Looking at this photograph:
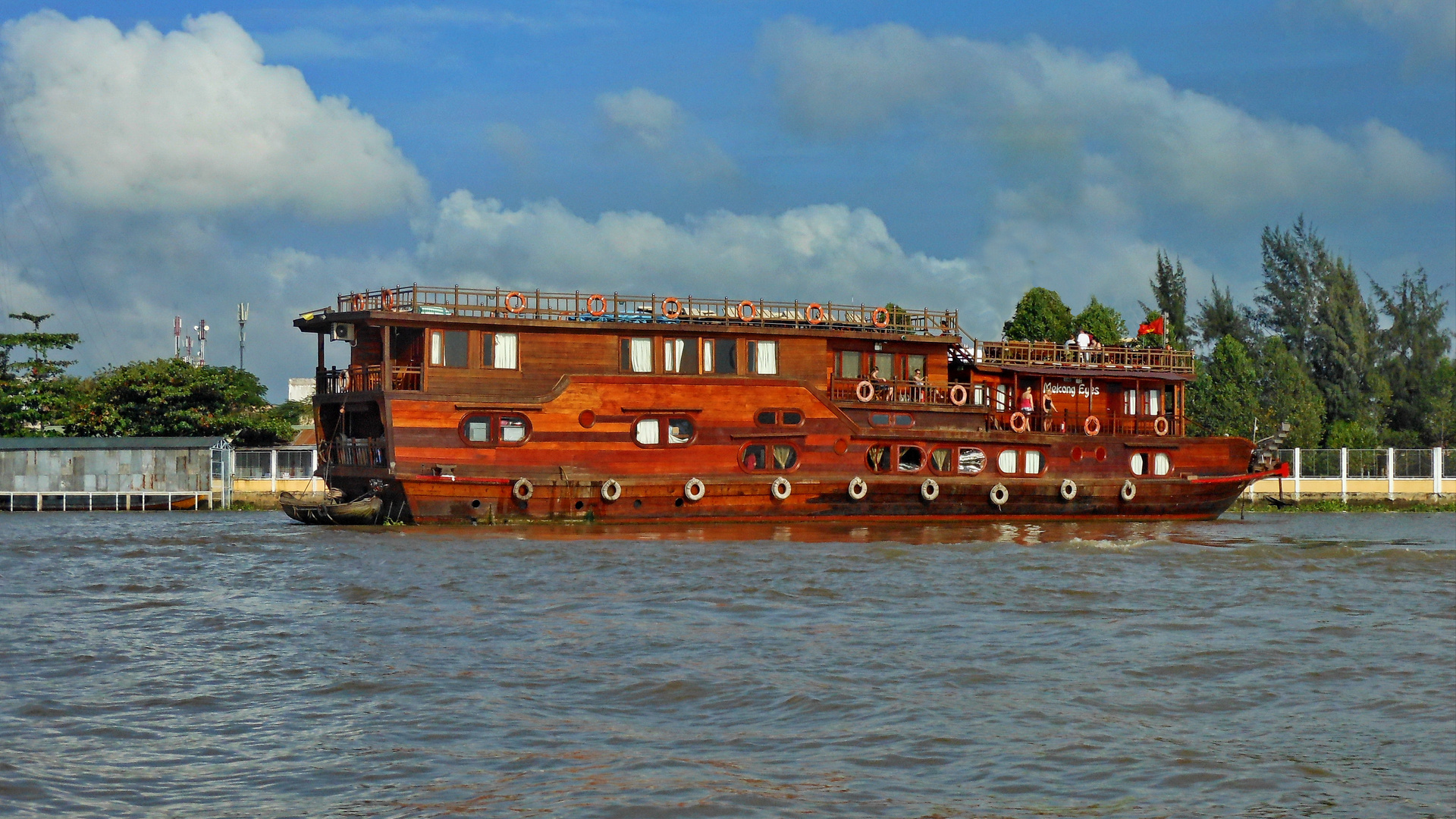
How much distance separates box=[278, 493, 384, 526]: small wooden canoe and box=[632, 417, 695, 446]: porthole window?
527 cm

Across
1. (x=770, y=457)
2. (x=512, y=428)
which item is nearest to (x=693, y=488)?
(x=770, y=457)

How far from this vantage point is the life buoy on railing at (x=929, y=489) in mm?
28703

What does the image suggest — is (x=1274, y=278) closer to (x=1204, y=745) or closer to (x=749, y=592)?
(x=749, y=592)

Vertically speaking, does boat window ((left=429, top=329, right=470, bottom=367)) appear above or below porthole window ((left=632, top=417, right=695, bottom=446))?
above

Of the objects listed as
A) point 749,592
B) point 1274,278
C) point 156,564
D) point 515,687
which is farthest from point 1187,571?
point 1274,278

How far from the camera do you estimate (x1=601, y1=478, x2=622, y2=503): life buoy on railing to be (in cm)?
2633

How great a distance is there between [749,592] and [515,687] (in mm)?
6147

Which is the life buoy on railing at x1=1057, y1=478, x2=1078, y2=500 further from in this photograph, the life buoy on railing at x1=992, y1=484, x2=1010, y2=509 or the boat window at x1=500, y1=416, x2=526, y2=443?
the boat window at x1=500, y1=416, x2=526, y2=443

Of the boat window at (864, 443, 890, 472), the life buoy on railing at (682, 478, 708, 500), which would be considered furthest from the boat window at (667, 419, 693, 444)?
the boat window at (864, 443, 890, 472)

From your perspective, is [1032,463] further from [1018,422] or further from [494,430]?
[494,430]

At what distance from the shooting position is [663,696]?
397 inches

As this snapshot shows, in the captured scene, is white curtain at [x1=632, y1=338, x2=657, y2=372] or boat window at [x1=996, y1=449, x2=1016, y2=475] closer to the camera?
white curtain at [x1=632, y1=338, x2=657, y2=372]

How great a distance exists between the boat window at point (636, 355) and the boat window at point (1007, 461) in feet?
27.7

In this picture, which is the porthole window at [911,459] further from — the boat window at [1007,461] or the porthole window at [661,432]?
the porthole window at [661,432]
